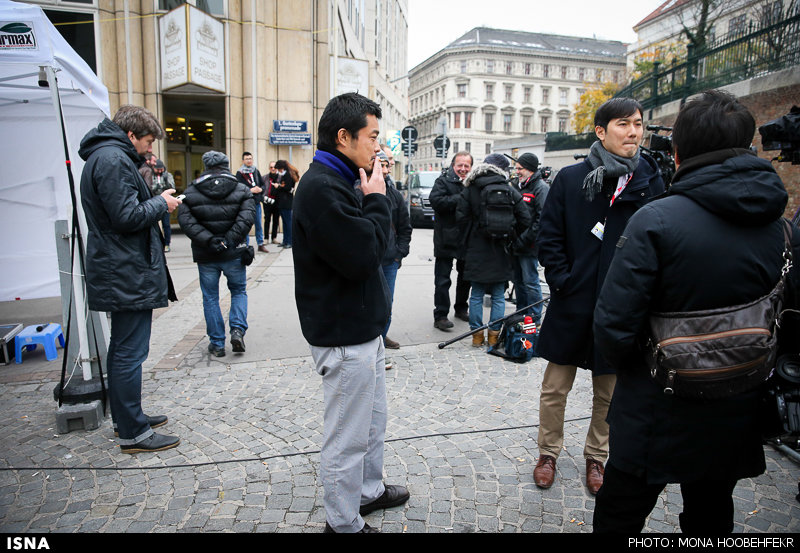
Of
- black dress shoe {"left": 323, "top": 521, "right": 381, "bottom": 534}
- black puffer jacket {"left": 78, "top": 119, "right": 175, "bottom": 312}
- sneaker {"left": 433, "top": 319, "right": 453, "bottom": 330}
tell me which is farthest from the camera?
sneaker {"left": 433, "top": 319, "right": 453, "bottom": 330}

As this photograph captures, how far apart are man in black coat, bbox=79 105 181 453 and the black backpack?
10.7 feet

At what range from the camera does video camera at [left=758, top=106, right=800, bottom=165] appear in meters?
3.19

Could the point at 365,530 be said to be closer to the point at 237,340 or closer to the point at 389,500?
the point at 389,500

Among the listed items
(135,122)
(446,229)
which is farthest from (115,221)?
(446,229)

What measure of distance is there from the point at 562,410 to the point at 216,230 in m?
3.72

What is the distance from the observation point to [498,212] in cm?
567

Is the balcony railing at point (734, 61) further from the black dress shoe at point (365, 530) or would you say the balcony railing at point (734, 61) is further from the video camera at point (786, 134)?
the black dress shoe at point (365, 530)

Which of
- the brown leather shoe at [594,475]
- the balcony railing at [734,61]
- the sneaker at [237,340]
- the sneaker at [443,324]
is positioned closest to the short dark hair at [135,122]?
the sneaker at [237,340]

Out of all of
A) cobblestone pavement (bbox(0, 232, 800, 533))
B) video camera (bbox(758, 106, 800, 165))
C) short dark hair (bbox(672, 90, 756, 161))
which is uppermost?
video camera (bbox(758, 106, 800, 165))

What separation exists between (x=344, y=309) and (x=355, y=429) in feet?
1.86

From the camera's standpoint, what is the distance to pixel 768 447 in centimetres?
365

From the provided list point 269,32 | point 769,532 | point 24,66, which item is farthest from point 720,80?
point 24,66

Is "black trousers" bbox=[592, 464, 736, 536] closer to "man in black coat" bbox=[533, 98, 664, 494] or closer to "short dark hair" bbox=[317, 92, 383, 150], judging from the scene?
"man in black coat" bbox=[533, 98, 664, 494]

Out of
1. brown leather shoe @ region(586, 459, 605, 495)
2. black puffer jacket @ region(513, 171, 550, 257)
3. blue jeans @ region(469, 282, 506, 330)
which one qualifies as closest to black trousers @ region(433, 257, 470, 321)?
blue jeans @ region(469, 282, 506, 330)
